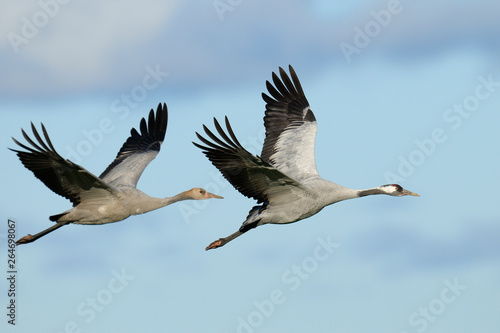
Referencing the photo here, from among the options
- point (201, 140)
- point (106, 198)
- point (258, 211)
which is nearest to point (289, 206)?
point (258, 211)

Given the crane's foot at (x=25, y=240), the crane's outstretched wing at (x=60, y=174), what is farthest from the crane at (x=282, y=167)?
the crane's foot at (x=25, y=240)

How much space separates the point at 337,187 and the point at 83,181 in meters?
4.61

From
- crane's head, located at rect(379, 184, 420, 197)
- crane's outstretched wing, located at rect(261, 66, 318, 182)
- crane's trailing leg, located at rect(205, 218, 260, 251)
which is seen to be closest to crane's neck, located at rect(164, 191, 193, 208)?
crane's trailing leg, located at rect(205, 218, 260, 251)

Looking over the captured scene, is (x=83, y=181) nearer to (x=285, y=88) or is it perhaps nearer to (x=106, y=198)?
(x=106, y=198)

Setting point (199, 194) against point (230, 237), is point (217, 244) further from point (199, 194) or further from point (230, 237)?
point (199, 194)

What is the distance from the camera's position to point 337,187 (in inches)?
725

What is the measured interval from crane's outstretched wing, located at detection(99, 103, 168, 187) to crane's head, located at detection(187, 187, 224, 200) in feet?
4.65

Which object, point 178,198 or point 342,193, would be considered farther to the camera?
point 178,198

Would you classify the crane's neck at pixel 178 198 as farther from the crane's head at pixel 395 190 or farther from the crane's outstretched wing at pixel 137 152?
the crane's head at pixel 395 190

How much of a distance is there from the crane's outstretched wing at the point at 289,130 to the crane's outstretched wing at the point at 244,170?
1.15m

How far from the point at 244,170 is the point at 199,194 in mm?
2245

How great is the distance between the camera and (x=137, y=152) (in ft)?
72.0

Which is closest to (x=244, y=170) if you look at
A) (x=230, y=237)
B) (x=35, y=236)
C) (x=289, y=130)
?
(x=230, y=237)

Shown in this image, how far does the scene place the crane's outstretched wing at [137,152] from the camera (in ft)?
67.2
